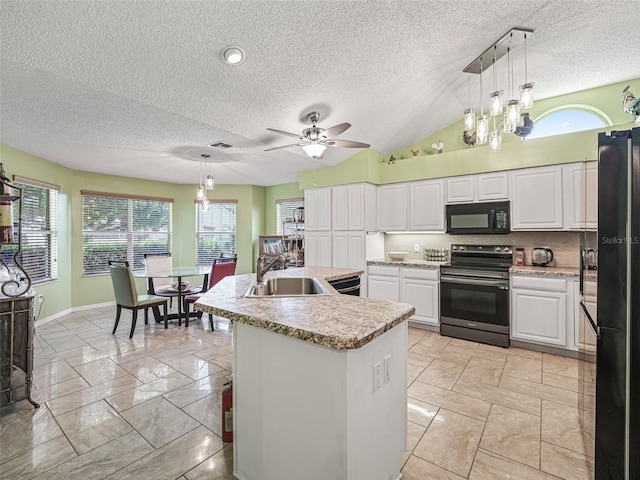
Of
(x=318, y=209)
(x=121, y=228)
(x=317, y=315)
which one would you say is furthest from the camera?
(x=121, y=228)

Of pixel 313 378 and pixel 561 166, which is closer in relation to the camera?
pixel 313 378

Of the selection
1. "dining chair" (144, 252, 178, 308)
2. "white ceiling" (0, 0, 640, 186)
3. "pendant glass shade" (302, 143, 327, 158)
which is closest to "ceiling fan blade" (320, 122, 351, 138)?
"pendant glass shade" (302, 143, 327, 158)

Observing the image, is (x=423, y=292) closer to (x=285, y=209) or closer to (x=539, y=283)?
(x=539, y=283)

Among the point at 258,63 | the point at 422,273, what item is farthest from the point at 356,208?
the point at 258,63

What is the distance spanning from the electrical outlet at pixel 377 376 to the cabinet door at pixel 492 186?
134 inches

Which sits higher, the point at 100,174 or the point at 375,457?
the point at 100,174

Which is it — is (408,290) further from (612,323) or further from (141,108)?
(141,108)

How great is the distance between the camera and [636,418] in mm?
1354

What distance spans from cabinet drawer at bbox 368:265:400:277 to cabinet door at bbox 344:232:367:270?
0.41ft

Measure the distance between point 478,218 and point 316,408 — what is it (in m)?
3.59

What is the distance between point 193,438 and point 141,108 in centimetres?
296

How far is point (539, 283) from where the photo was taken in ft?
11.0

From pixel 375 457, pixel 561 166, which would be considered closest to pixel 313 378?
pixel 375 457

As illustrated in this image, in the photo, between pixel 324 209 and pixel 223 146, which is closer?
pixel 223 146
